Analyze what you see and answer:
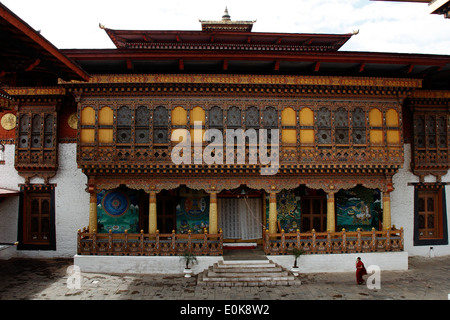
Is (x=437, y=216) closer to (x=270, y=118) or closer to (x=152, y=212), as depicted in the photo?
(x=270, y=118)

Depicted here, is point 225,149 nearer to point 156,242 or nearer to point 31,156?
point 156,242

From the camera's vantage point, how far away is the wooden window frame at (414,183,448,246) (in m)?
15.5

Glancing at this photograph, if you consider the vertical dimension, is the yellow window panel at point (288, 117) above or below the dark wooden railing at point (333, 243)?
above

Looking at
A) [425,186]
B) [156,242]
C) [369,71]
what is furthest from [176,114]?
[425,186]

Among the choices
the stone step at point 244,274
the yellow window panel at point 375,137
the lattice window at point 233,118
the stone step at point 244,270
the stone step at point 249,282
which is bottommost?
the stone step at point 249,282

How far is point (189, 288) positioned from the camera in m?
11.1

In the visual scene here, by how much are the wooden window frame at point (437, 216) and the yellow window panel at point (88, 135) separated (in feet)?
47.6

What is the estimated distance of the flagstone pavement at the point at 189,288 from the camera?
1032 centimetres

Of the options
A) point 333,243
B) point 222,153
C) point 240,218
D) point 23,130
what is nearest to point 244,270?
point 240,218

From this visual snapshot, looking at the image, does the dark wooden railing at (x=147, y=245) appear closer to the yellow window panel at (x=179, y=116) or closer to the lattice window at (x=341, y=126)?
the yellow window panel at (x=179, y=116)

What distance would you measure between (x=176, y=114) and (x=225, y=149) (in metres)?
2.42

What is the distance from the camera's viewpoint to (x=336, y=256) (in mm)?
13000

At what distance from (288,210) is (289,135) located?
3.68 metres

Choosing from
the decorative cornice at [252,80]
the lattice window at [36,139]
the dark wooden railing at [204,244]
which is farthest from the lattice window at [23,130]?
the dark wooden railing at [204,244]
